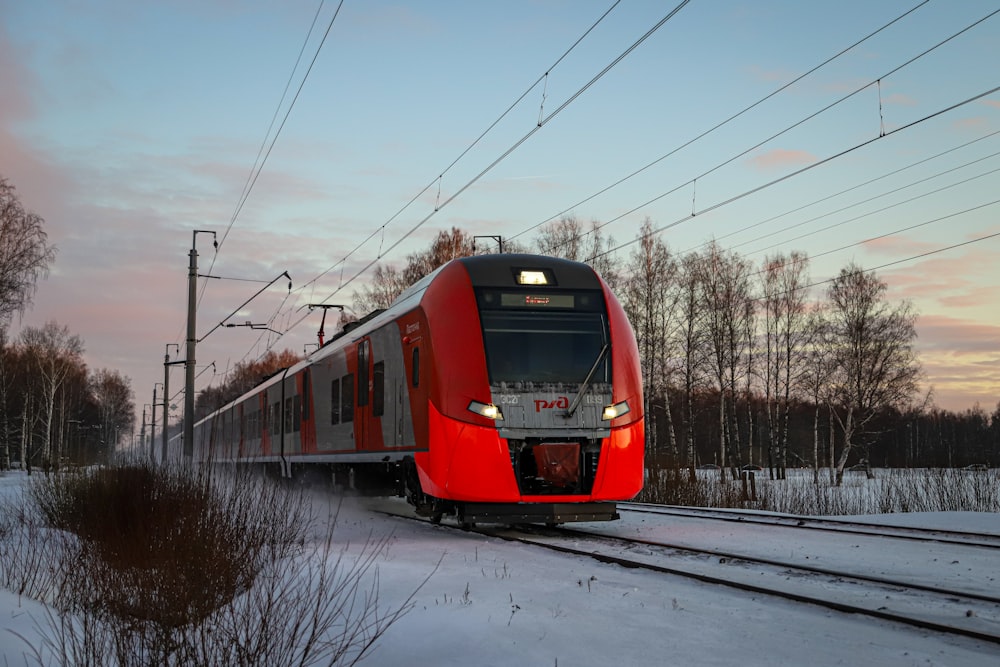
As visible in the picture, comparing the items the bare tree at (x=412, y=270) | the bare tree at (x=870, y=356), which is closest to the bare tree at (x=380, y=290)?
the bare tree at (x=412, y=270)

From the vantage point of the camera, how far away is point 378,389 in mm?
14062

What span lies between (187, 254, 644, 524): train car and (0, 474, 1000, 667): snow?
1.27 meters

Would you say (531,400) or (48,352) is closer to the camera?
(531,400)

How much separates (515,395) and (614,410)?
1.29m

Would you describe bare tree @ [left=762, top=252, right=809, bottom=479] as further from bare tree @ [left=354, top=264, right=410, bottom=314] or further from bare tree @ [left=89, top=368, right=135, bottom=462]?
bare tree @ [left=89, top=368, right=135, bottom=462]

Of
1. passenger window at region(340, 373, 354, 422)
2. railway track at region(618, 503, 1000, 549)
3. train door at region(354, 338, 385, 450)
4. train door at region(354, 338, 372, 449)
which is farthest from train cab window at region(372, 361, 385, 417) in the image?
railway track at region(618, 503, 1000, 549)

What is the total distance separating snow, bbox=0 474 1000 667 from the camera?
5.24 meters

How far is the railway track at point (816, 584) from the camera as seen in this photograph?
246 inches

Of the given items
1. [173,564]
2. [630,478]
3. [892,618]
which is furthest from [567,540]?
[173,564]

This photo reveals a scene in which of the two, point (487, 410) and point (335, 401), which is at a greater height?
point (335, 401)

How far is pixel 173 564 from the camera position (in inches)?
223

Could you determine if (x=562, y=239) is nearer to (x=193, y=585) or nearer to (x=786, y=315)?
(x=786, y=315)

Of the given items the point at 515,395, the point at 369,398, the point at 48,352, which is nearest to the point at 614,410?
the point at 515,395

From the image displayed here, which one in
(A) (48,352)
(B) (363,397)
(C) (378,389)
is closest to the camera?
(C) (378,389)
